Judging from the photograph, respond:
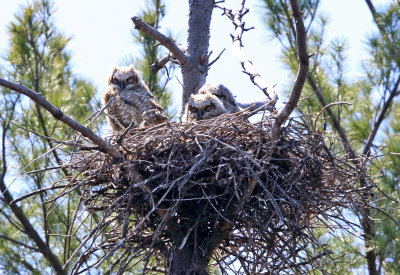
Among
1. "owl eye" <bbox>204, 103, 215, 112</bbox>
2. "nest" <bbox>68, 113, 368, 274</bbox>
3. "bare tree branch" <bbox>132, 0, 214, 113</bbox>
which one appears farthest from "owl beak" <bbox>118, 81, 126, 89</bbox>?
"nest" <bbox>68, 113, 368, 274</bbox>

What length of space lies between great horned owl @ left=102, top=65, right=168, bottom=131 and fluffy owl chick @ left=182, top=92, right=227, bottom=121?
21 centimetres

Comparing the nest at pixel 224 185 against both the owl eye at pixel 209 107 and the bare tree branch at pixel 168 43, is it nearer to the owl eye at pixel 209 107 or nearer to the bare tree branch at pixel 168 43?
the owl eye at pixel 209 107

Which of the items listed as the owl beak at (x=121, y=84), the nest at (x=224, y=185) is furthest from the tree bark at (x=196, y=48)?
the nest at (x=224, y=185)

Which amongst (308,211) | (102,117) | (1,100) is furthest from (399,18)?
(1,100)

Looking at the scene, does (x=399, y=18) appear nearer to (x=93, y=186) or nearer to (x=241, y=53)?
(x=241, y=53)

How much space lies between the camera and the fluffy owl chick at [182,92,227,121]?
4332mm

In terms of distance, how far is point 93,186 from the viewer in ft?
11.8

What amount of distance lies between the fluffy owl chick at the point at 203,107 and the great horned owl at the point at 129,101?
21 cm

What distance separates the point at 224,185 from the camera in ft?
10.9

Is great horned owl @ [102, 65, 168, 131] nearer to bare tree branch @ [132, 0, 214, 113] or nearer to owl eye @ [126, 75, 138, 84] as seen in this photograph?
owl eye @ [126, 75, 138, 84]

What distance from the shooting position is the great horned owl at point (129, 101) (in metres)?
4.63

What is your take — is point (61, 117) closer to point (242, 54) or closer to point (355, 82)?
point (242, 54)

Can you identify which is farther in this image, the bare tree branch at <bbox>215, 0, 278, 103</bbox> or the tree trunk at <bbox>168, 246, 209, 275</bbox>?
the bare tree branch at <bbox>215, 0, 278, 103</bbox>

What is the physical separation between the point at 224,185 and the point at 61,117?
88cm
